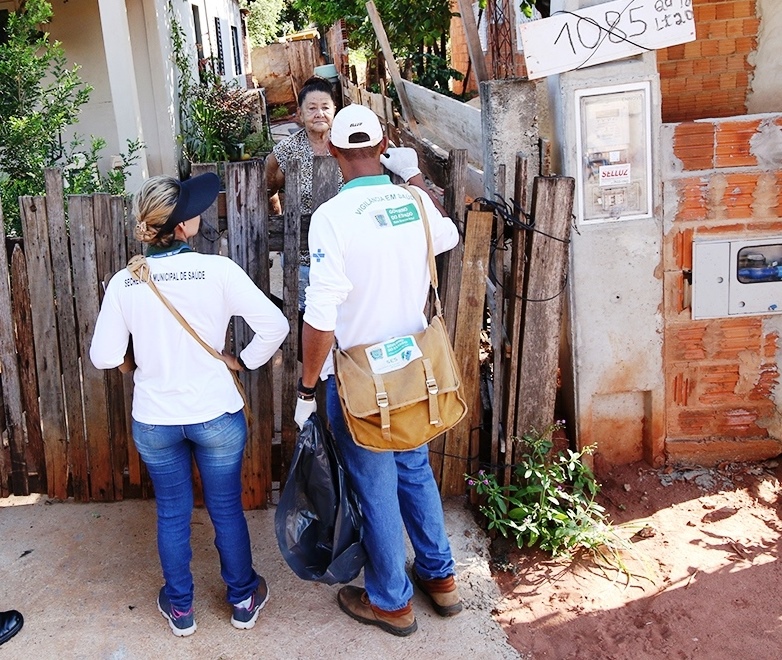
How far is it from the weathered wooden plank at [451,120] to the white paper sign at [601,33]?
54 centimetres

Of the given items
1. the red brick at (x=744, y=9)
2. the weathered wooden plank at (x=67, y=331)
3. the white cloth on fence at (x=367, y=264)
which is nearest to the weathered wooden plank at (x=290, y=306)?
the white cloth on fence at (x=367, y=264)

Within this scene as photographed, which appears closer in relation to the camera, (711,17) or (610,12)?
(610,12)

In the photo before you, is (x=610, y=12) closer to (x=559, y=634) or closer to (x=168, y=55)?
(x=559, y=634)

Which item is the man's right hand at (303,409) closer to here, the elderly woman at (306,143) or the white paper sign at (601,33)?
the elderly woman at (306,143)

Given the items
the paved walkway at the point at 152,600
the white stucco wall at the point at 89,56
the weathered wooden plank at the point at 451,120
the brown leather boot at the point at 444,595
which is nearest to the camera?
the paved walkway at the point at 152,600

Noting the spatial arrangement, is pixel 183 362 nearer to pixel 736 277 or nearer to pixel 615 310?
pixel 615 310

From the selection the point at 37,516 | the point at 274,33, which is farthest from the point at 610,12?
the point at 274,33

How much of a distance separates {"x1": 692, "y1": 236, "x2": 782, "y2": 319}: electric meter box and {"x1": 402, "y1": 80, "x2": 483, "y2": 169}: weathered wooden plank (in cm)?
129

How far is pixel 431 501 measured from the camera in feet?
9.84

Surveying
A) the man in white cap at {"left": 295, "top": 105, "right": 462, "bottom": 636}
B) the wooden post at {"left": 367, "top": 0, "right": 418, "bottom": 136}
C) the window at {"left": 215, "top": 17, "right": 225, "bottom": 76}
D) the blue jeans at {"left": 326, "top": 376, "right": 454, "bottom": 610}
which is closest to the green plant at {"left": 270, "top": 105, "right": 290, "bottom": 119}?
the window at {"left": 215, "top": 17, "right": 225, "bottom": 76}

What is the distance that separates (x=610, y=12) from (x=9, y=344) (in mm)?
3142

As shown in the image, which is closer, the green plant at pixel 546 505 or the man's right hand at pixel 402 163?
the man's right hand at pixel 402 163

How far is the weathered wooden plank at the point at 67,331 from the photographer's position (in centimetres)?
340

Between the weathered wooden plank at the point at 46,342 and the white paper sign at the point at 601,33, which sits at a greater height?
the white paper sign at the point at 601,33
